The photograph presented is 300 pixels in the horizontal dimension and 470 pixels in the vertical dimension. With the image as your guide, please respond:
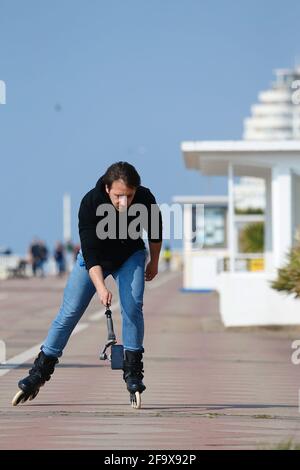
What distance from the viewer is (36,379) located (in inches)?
452

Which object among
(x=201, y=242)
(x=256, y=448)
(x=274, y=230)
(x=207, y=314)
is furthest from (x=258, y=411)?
(x=201, y=242)

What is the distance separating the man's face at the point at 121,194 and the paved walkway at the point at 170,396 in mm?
1480

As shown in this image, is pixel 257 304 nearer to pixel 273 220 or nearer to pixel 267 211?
pixel 273 220

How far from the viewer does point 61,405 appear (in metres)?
11.8

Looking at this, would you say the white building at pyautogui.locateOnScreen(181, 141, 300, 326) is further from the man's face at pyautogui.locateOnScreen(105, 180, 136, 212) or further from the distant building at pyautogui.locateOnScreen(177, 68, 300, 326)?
the man's face at pyautogui.locateOnScreen(105, 180, 136, 212)

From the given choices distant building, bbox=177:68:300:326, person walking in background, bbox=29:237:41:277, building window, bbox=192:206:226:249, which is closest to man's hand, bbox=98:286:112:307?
distant building, bbox=177:68:300:326

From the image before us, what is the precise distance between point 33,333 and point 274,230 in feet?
19.1

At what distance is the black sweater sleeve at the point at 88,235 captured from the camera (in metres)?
11.1

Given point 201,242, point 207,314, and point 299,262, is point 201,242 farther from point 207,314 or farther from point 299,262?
point 299,262

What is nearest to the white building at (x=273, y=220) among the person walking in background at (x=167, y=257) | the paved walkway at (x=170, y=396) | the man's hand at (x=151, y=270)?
the paved walkway at (x=170, y=396)

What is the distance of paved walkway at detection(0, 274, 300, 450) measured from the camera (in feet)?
31.2

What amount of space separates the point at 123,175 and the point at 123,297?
36.5 inches

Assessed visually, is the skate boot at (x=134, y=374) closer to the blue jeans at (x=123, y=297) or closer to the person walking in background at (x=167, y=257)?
the blue jeans at (x=123, y=297)

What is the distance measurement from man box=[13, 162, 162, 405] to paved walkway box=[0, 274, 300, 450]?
0.36 meters
